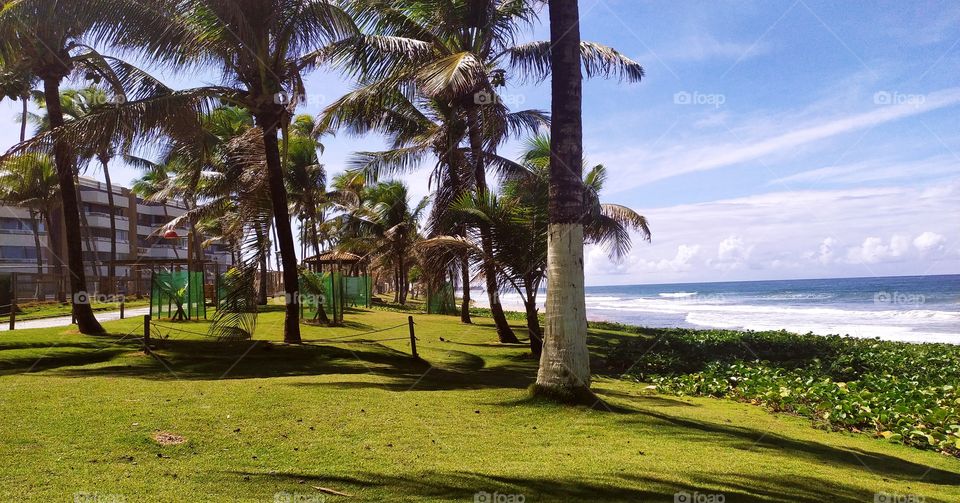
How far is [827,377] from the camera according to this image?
1186 centimetres

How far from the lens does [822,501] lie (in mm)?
4652

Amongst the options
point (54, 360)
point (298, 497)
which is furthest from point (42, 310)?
point (298, 497)

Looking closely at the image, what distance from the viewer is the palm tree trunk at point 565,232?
24.8ft

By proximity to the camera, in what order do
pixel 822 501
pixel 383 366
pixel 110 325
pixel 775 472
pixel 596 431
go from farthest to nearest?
pixel 110 325 → pixel 383 366 → pixel 596 431 → pixel 775 472 → pixel 822 501

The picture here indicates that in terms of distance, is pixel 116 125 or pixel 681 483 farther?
pixel 116 125

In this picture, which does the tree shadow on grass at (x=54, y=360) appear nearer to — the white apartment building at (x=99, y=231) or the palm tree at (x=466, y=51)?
the palm tree at (x=466, y=51)

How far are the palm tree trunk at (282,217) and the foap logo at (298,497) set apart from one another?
9.51 meters

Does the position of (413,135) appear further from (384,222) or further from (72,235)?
(384,222)

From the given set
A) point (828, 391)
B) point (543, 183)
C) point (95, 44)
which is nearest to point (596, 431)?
point (828, 391)

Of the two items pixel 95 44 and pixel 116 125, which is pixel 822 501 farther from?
pixel 95 44

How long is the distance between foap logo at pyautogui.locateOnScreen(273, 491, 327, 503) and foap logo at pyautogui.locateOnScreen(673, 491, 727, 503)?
8.00 feet

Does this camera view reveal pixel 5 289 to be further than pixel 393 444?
Yes

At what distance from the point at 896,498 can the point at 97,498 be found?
19.1 ft

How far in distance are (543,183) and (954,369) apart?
29.1 ft
